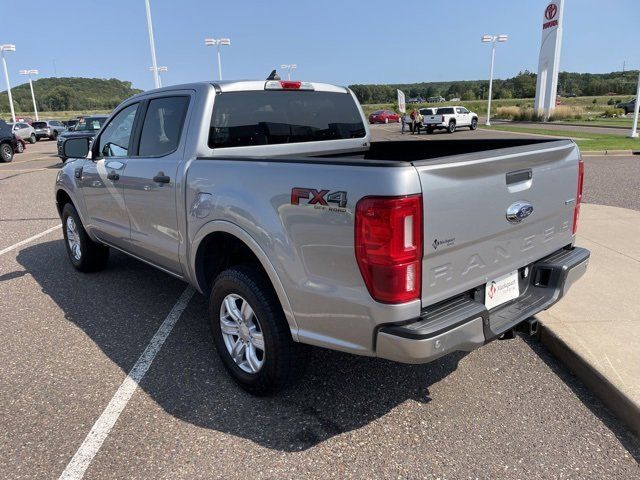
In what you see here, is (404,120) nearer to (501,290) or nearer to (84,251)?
(84,251)

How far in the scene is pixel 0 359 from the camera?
148 inches

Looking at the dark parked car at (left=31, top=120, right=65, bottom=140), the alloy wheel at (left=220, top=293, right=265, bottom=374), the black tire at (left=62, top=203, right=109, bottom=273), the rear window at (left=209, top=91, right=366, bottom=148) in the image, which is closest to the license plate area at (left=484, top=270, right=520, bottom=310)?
the alloy wheel at (left=220, top=293, right=265, bottom=374)

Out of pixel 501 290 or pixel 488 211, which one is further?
pixel 501 290

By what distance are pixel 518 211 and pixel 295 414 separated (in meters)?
1.73

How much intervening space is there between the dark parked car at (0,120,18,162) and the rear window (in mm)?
20683

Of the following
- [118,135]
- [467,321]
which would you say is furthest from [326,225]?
[118,135]

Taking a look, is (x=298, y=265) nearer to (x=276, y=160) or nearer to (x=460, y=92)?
(x=276, y=160)

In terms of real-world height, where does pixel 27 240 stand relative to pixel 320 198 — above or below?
below

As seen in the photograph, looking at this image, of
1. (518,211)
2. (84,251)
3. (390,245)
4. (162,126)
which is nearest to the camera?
(390,245)

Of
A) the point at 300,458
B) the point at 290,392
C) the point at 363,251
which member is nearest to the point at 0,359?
the point at 290,392

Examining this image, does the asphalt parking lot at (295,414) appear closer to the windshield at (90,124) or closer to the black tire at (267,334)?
the black tire at (267,334)

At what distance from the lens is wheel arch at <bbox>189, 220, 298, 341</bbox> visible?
2.74m

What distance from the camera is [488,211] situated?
8.39 ft

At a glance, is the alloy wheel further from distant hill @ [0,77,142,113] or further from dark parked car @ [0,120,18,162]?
distant hill @ [0,77,142,113]
